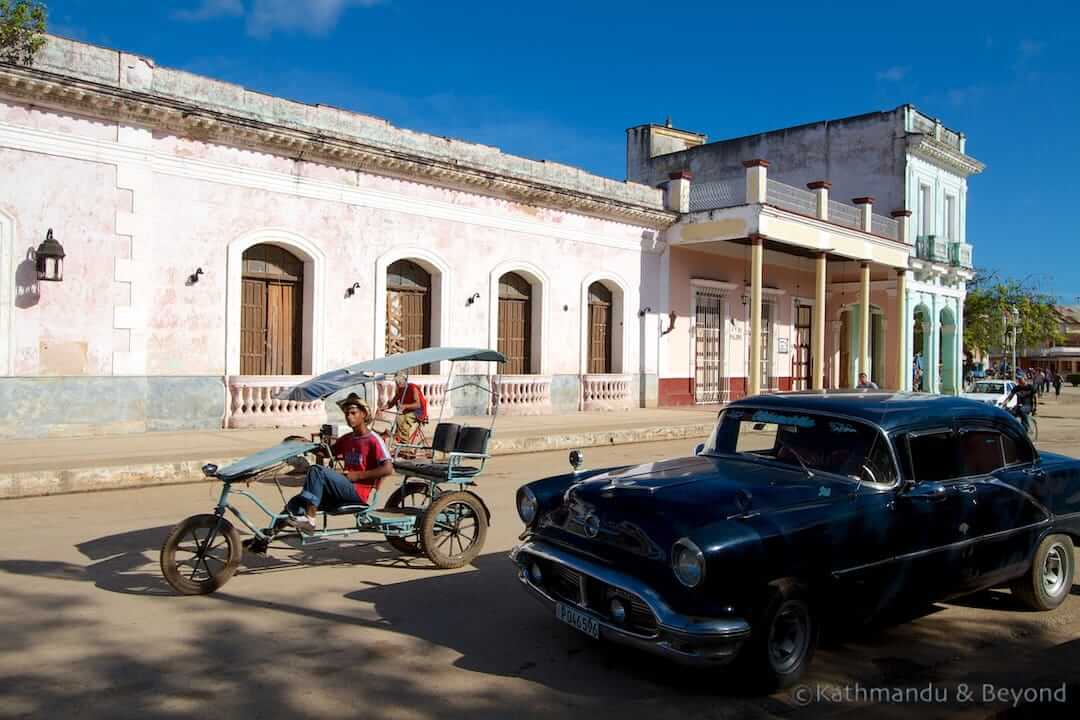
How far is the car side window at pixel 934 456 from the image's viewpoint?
196 inches

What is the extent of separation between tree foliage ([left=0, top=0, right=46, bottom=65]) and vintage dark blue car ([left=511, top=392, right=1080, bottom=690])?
1084 centimetres

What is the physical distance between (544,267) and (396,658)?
15704 millimetres

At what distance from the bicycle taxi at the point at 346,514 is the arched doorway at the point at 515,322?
451 inches

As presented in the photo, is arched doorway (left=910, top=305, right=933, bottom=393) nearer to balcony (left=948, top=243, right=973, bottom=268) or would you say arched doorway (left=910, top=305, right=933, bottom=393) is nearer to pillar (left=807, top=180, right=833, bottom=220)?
balcony (left=948, top=243, right=973, bottom=268)

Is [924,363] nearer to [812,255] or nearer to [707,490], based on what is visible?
[812,255]

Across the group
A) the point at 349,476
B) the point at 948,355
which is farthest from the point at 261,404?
the point at 948,355

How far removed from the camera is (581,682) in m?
4.34

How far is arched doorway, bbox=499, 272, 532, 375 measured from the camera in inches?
770

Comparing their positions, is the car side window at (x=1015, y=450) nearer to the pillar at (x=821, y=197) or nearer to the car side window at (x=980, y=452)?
the car side window at (x=980, y=452)

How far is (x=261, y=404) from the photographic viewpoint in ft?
48.3

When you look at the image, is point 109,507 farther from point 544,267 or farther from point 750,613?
point 544,267

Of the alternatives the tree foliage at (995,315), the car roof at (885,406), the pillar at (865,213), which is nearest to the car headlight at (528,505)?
the car roof at (885,406)

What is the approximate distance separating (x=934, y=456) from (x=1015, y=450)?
0.98 meters

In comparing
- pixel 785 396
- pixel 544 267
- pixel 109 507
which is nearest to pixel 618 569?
pixel 785 396
